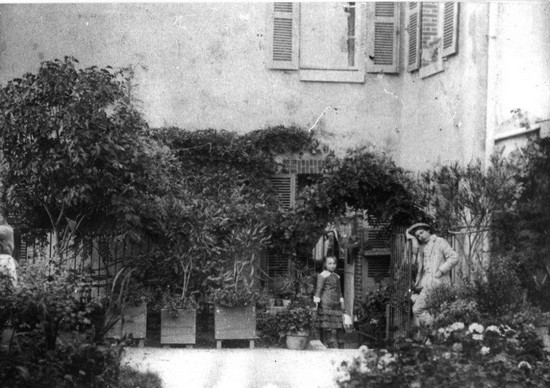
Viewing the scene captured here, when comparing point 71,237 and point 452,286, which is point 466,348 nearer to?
point 452,286

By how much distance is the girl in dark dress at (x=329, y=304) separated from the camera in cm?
1159

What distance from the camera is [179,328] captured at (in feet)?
35.5

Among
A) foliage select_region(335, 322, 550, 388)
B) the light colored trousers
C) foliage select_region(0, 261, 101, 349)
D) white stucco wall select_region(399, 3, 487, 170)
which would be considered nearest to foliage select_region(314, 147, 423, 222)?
white stucco wall select_region(399, 3, 487, 170)

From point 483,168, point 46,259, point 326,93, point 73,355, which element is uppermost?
point 326,93

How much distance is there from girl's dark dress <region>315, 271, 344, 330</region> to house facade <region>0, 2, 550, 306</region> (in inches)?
63.4

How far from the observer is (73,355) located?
7.24 metres

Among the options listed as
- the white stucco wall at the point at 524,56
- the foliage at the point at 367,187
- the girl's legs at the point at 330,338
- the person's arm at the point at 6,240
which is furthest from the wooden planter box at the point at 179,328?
the white stucco wall at the point at 524,56

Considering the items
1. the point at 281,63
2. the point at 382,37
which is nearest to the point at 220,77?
the point at 281,63

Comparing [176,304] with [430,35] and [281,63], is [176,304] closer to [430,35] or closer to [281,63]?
[281,63]

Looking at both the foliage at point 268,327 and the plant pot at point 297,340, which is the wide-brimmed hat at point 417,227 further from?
the foliage at point 268,327

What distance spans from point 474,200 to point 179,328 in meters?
3.88

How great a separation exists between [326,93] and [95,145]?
14.2 ft

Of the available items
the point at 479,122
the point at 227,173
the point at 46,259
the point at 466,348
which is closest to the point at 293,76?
the point at 227,173

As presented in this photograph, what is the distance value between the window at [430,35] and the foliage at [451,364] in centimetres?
490
